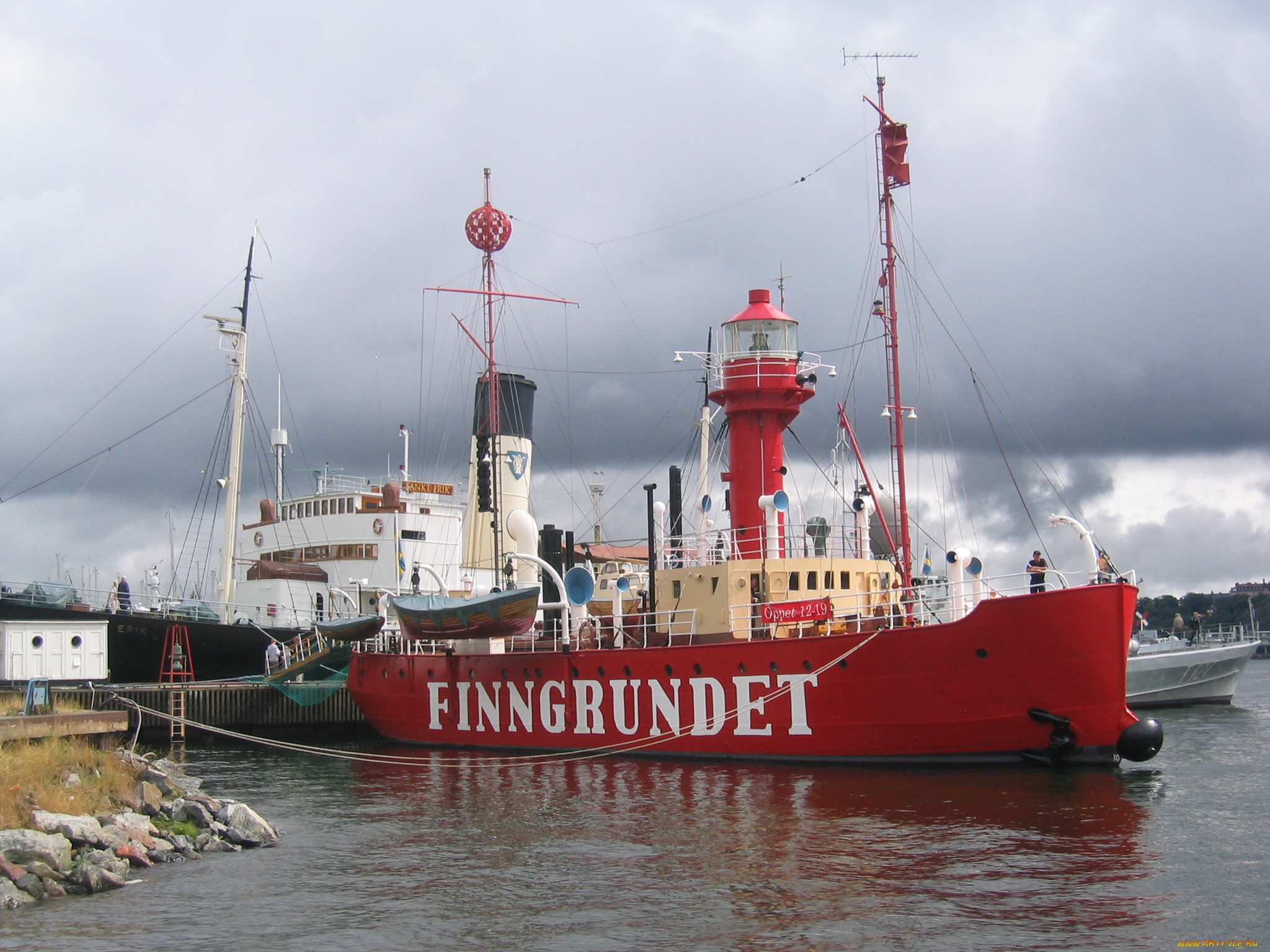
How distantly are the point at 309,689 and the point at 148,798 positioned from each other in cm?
1664

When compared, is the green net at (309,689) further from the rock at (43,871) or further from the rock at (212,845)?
the rock at (43,871)

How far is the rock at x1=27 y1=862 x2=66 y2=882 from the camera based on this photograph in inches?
545

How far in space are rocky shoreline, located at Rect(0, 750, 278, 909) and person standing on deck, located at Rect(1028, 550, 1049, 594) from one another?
44.1 feet

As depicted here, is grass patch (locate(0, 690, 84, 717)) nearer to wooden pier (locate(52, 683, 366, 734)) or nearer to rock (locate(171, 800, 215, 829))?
rock (locate(171, 800, 215, 829))

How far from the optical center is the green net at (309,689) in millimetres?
33875

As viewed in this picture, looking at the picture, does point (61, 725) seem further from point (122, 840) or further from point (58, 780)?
point (122, 840)

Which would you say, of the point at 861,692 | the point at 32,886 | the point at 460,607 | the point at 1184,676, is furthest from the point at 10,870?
the point at 1184,676

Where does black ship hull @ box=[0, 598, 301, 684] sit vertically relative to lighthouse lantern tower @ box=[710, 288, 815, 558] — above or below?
below

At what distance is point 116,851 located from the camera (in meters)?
15.2

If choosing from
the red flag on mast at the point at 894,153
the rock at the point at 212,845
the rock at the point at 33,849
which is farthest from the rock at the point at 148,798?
the red flag on mast at the point at 894,153

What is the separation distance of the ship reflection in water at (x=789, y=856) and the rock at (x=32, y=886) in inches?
175

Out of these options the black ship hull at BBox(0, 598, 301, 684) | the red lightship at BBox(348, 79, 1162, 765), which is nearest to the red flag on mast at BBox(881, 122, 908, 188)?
the red lightship at BBox(348, 79, 1162, 765)

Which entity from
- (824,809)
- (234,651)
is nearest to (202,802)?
(824,809)

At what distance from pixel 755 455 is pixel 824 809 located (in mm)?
10388
